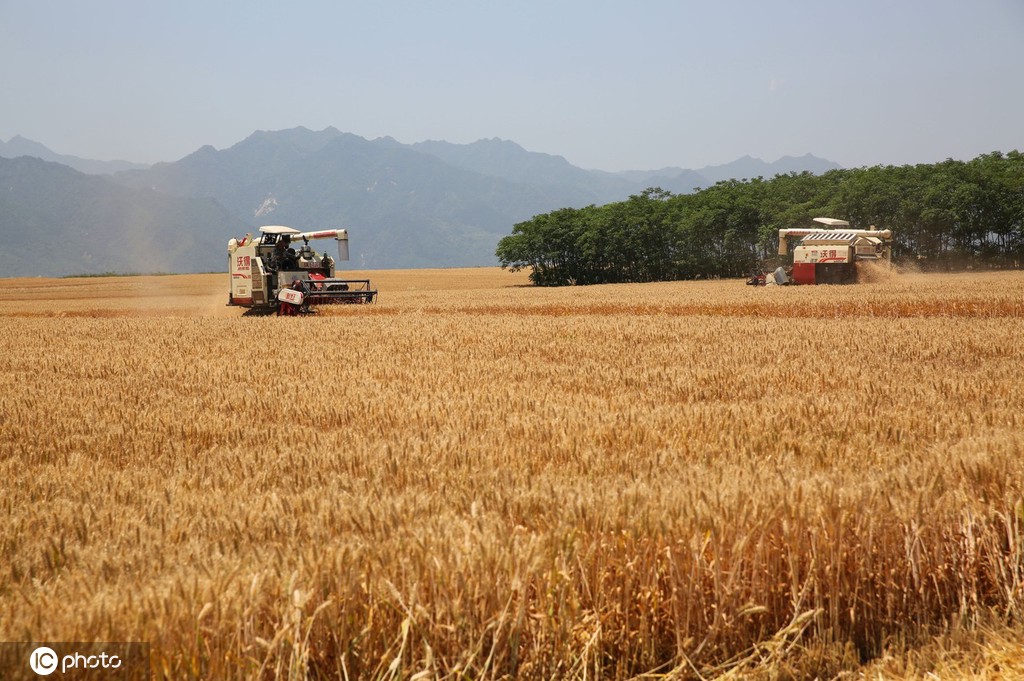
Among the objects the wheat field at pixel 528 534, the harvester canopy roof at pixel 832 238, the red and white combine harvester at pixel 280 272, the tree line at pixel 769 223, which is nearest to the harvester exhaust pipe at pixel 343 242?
the red and white combine harvester at pixel 280 272

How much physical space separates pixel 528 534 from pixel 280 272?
1050 inches

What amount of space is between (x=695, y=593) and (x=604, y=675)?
0.53 m

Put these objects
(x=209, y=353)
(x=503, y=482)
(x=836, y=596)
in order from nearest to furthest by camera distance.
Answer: (x=836, y=596) → (x=503, y=482) → (x=209, y=353)

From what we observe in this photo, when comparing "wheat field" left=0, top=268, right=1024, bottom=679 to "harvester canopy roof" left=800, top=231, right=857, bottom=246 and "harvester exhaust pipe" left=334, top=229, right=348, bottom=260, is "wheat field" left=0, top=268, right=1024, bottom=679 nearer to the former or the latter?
"harvester exhaust pipe" left=334, top=229, right=348, bottom=260

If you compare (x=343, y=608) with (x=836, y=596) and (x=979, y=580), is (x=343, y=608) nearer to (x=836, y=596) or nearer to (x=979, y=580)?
(x=836, y=596)

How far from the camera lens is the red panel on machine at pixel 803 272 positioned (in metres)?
44.2

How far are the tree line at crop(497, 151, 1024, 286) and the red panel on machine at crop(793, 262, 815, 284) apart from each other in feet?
88.0

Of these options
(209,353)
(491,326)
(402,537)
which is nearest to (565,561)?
(402,537)

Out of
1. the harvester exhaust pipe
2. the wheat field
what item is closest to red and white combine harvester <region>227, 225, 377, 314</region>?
the harvester exhaust pipe

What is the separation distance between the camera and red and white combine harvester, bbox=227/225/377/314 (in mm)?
28297

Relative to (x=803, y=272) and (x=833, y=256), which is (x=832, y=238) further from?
(x=803, y=272)

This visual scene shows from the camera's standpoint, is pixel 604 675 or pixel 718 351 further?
pixel 718 351

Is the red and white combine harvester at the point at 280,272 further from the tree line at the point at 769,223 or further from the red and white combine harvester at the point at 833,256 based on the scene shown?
the tree line at the point at 769,223

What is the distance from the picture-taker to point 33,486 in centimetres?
537
